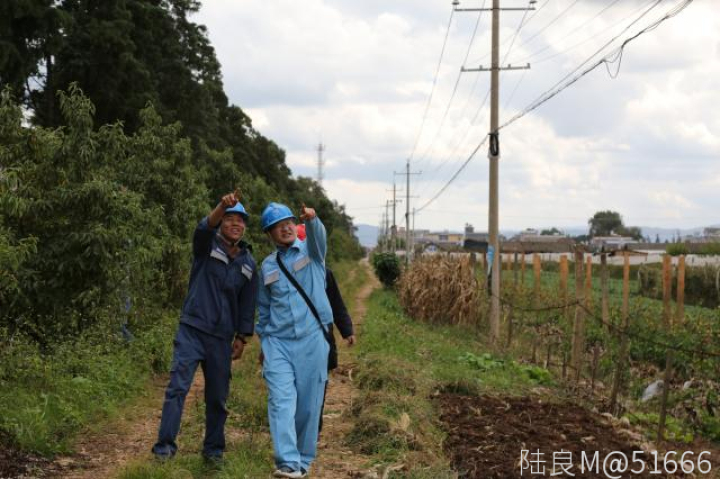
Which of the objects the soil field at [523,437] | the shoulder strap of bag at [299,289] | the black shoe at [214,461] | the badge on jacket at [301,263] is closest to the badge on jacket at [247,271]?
the shoulder strap of bag at [299,289]

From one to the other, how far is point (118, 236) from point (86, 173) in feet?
2.98

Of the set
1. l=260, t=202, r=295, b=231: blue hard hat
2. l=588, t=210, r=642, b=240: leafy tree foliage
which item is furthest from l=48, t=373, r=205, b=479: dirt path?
l=588, t=210, r=642, b=240: leafy tree foliage

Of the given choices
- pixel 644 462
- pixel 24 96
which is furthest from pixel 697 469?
pixel 24 96

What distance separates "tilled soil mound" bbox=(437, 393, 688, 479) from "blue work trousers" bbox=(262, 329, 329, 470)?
4.61ft

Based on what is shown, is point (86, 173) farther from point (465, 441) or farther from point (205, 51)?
point (205, 51)

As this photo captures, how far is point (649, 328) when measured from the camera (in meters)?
15.5

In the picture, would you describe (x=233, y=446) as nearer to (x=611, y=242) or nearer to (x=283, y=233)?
(x=283, y=233)

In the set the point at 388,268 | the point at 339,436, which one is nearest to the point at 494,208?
the point at 339,436

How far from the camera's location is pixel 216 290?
20.2ft

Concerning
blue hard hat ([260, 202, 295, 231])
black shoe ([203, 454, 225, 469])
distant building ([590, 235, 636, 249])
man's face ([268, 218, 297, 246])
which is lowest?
black shoe ([203, 454, 225, 469])

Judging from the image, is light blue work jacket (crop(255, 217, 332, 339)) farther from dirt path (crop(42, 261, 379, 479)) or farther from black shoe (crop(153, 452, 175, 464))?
dirt path (crop(42, 261, 379, 479))

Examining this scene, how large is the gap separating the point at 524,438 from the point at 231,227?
3485 millimetres

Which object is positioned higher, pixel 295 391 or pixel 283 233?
pixel 283 233

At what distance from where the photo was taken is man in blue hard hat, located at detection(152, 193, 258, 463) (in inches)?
239
